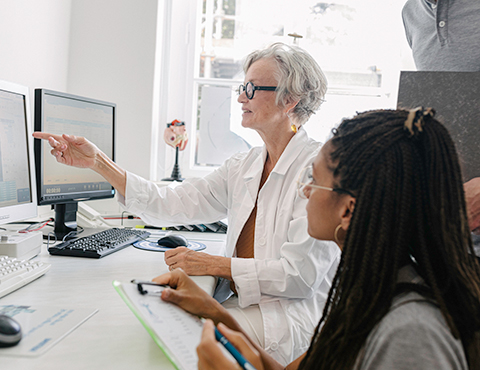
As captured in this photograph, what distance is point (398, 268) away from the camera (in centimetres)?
63

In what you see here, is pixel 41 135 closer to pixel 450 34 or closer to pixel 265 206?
pixel 265 206

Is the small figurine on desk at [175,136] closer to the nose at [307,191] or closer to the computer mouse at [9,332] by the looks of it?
the nose at [307,191]

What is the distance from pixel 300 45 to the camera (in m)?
2.64

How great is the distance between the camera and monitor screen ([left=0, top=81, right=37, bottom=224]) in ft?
3.78

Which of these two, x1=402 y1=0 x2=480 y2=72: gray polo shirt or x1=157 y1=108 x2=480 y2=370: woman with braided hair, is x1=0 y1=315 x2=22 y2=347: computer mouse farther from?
x1=402 y1=0 x2=480 y2=72: gray polo shirt

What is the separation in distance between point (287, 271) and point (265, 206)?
0.29 meters

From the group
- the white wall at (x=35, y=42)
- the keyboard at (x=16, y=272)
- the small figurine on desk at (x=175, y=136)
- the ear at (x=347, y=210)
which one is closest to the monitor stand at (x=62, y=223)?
the keyboard at (x=16, y=272)

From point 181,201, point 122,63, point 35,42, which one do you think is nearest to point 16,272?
point 181,201

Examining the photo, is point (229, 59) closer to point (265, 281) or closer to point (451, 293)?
point (265, 281)

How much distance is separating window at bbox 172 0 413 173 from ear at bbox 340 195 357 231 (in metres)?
1.90

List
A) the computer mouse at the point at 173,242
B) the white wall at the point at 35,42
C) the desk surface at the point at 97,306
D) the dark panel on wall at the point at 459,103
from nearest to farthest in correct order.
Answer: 1. the desk surface at the point at 97,306
2. the dark panel on wall at the point at 459,103
3. the computer mouse at the point at 173,242
4. the white wall at the point at 35,42

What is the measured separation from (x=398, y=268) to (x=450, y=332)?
11cm

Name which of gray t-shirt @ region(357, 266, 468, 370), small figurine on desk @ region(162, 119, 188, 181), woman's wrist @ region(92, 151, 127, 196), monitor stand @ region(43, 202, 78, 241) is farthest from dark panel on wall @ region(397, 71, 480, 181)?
small figurine on desk @ region(162, 119, 188, 181)

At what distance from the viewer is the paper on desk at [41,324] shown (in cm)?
65
